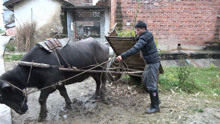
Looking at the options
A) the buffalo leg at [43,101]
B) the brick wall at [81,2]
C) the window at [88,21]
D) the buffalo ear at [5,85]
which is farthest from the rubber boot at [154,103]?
the brick wall at [81,2]

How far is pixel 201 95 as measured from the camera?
15.7 ft

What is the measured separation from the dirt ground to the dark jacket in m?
1.18

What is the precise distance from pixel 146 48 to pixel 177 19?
18.2 feet

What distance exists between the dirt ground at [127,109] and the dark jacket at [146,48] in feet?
3.86

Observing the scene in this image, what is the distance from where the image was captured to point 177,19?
8.41 meters

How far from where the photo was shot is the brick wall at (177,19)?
8.27 metres

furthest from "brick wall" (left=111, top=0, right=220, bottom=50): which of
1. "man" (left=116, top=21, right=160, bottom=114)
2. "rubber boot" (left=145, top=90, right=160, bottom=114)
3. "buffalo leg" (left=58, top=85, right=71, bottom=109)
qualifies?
"rubber boot" (left=145, top=90, right=160, bottom=114)

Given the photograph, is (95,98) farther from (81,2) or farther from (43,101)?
(81,2)

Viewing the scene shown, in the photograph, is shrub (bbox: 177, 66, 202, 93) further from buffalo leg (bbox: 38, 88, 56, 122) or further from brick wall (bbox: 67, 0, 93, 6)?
brick wall (bbox: 67, 0, 93, 6)

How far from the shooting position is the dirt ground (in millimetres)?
A: 3570

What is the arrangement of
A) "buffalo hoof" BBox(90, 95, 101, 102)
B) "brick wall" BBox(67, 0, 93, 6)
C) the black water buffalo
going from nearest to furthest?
1. the black water buffalo
2. "buffalo hoof" BBox(90, 95, 101, 102)
3. "brick wall" BBox(67, 0, 93, 6)

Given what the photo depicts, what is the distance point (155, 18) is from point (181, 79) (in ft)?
13.3

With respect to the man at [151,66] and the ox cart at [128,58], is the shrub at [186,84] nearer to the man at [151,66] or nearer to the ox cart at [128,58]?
the ox cart at [128,58]

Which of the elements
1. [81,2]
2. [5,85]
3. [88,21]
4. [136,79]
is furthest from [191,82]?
[81,2]
